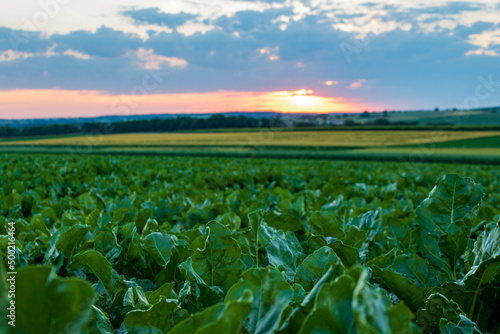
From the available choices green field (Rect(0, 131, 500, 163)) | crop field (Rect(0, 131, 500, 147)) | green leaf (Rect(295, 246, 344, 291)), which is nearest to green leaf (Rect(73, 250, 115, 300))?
green leaf (Rect(295, 246, 344, 291))

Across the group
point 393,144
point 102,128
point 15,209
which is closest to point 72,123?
point 102,128

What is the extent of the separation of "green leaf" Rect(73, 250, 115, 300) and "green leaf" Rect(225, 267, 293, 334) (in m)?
0.59

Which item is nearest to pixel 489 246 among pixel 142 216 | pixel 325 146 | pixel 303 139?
pixel 142 216

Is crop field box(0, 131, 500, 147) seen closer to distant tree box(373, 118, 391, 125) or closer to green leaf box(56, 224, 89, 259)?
distant tree box(373, 118, 391, 125)

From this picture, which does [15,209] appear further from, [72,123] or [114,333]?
[72,123]

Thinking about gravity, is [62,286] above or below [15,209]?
above

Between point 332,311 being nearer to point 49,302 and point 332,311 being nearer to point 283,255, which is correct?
point 49,302

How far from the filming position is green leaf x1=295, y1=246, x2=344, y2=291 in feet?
3.15

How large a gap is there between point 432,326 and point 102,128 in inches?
3111

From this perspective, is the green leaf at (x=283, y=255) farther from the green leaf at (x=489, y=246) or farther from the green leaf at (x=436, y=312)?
the green leaf at (x=489, y=246)

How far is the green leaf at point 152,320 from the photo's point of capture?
0.88m

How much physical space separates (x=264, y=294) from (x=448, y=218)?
0.98 meters

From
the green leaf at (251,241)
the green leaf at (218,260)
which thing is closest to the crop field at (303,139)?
the green leaf at (251,241)

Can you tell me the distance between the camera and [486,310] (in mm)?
1164
